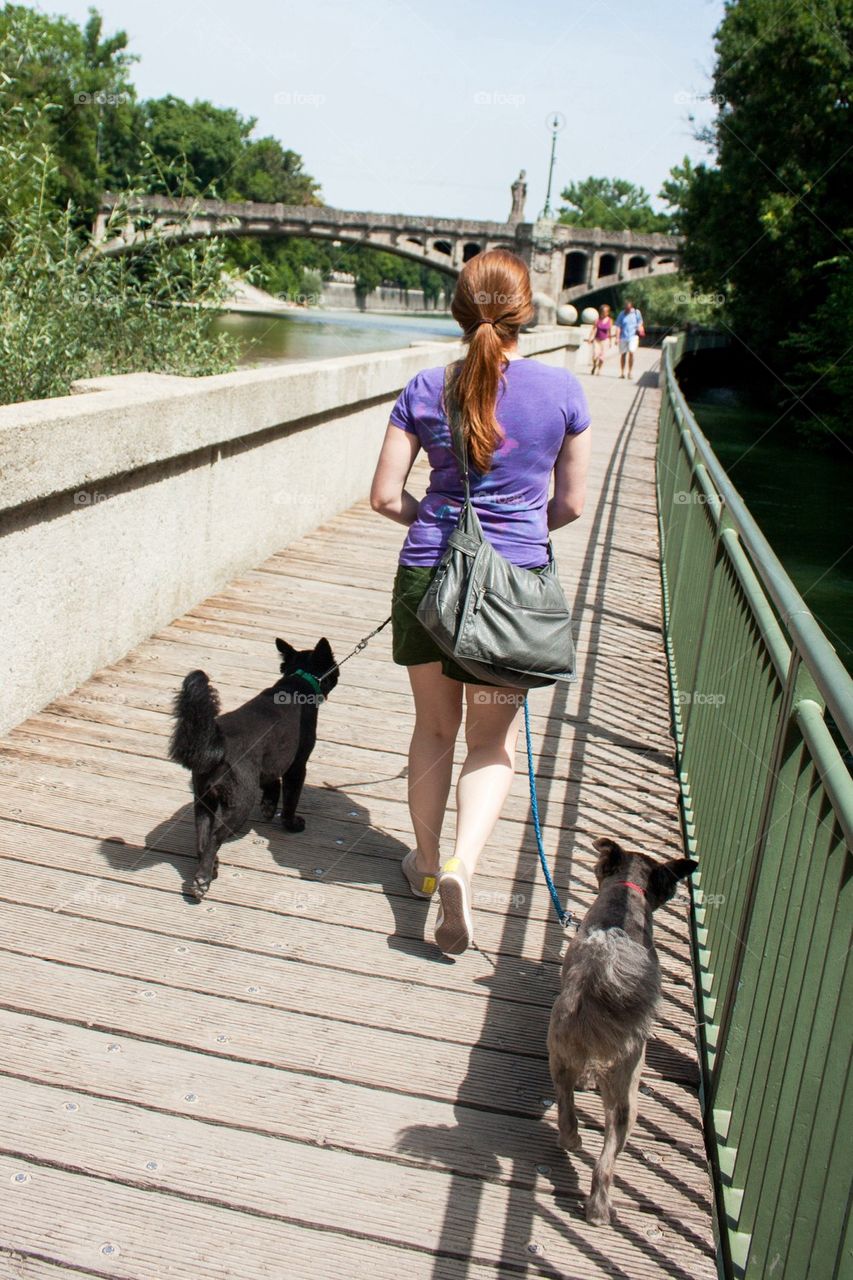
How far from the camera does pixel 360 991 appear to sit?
315 centimetres

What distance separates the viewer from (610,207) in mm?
147375

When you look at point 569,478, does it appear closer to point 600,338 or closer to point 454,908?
point 454,908

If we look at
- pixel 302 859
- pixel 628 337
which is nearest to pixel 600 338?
pixel 628 337

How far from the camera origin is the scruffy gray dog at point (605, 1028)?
2.47 metres

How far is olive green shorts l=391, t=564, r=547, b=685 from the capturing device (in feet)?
10.4

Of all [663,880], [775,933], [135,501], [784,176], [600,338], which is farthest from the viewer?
[784,176]

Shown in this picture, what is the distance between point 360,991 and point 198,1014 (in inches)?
17.0

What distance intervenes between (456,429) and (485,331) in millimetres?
249

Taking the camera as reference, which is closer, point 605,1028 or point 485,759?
point 605,1028

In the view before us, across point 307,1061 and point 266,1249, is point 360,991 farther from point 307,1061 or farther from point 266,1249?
point 266,1249

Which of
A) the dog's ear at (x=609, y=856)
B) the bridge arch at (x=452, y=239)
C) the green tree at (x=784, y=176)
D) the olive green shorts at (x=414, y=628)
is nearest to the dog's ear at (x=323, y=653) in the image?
the olive green shorts at (x=414, y=628)

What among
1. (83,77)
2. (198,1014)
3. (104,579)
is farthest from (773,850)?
(83,77)

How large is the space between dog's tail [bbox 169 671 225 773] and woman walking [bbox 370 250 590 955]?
0.54 m

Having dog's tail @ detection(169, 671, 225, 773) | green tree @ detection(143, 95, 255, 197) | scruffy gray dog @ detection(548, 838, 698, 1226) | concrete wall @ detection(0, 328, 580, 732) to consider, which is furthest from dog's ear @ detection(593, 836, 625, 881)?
green tree @ detection(143, 95, 255, 197)
